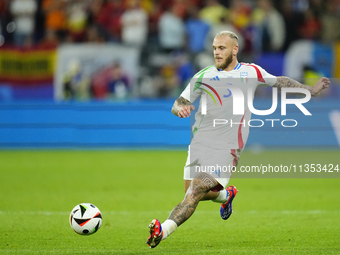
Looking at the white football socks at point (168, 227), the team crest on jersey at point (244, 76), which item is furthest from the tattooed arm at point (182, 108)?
the white football socks at point (168, 227)

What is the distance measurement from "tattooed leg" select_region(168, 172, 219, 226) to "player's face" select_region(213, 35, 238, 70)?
1.25 metres

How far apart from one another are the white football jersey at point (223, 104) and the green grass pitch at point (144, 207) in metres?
1.21

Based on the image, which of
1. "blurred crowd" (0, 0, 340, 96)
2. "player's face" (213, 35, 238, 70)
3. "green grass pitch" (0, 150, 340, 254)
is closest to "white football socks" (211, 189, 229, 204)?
"green grass pitch" (0, 150, 340, 254)

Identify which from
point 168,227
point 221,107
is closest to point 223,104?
point 221,107

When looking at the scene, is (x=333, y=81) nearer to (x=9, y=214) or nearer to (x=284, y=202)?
(x=284, y=202)

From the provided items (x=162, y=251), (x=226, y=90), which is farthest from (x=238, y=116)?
(x=162, y=251)

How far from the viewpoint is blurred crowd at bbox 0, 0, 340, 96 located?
1747 centimetres

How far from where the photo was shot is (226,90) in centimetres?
619

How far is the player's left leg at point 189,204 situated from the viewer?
543 cm

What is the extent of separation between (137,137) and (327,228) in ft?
31.1

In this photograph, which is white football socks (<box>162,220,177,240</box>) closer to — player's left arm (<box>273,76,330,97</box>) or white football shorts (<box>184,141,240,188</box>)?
white football shorts (<box>184,141,240,188</box>)

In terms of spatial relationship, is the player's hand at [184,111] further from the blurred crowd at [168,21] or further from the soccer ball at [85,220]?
the blurred crowd at [168,21]

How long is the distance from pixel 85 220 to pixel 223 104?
202cm

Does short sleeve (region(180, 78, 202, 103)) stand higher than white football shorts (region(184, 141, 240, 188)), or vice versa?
short sleeve (region(180, 78, 202, 103))
